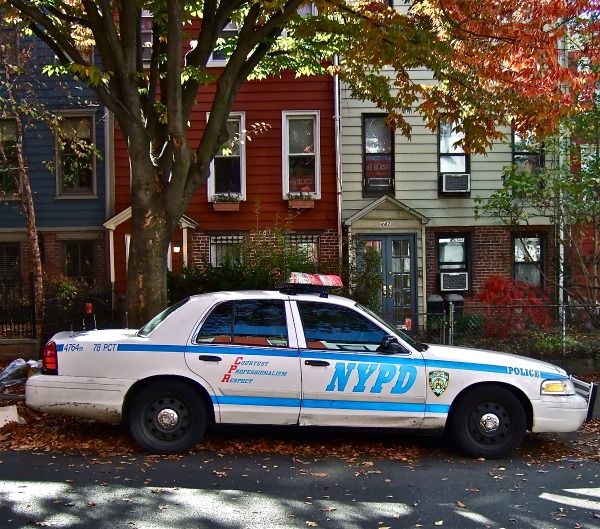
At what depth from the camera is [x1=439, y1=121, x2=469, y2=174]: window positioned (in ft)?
52.0

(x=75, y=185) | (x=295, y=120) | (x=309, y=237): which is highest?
(x=295, y=120)

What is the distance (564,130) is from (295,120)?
242 inches

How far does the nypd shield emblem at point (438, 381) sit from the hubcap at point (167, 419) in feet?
8.09

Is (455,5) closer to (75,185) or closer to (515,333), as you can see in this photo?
(515,333)

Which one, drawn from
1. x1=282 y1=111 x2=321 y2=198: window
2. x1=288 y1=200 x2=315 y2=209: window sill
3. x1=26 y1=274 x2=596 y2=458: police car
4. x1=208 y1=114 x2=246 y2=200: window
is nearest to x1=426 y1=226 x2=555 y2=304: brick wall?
x1=288 y1=200 x2=315 y2=209: window sill

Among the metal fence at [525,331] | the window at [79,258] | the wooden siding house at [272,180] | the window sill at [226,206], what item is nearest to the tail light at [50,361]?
the metal fence at [525,331]

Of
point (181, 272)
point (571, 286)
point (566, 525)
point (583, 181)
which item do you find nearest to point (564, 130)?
point (583, 181)

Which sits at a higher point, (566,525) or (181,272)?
(181,272)

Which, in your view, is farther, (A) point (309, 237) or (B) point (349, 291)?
(A) point (309, 237)

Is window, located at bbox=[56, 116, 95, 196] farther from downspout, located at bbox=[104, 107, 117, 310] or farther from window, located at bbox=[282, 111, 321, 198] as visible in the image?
window, located at bbox=[282, 111, 321, 198]

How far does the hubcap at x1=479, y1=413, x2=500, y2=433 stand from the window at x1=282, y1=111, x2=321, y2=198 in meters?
9.74

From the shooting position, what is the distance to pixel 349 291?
12086mm

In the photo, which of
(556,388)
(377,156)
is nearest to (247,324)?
(556,388)

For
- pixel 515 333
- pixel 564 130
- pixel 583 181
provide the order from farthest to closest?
pixel 564 130 → pixel 583 181 → pixel 515 333
